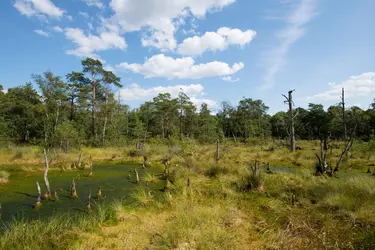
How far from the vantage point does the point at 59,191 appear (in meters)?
8.91

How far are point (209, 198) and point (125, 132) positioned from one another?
3678 cm

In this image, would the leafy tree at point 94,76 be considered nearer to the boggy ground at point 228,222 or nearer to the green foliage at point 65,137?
the green foliage at point 65,137

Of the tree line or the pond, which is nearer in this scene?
the pond

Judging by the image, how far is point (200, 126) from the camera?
142 ft

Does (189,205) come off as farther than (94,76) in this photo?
No

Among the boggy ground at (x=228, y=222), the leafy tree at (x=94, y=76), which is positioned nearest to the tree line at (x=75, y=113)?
the leafy tree at (x=94, y=76)

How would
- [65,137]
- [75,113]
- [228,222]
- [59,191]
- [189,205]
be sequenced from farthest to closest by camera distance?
[75,113] → [65,137] → [59,191] → [189,205] → [228,222]

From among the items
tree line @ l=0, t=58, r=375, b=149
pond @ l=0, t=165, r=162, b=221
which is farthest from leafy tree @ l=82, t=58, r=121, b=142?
pond @ l=0, t=165, r=162, b=221

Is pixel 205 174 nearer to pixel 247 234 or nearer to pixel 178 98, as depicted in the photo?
pixel 247 234

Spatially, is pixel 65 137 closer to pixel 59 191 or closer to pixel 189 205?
pixel 59 191

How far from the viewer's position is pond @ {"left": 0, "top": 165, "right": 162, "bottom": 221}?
682 cm

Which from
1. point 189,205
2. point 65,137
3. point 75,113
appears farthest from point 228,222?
point 75,113

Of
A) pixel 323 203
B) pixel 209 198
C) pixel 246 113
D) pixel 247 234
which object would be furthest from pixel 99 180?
pixel 246 113

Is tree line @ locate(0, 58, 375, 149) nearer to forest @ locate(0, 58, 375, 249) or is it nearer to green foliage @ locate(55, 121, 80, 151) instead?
green foliage @ locate(55, 121, 80, 151)
